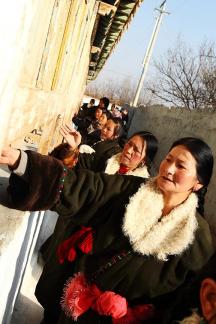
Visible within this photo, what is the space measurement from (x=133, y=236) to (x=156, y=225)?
138 millimetres

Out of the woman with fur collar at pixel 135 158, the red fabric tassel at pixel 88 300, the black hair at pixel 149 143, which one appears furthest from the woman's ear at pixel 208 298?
the black hair at pixel 149 143

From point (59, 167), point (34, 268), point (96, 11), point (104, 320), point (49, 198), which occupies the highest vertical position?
point (96, 11)

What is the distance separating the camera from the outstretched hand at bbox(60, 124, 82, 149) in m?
2.84

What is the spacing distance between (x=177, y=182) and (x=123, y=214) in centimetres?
33

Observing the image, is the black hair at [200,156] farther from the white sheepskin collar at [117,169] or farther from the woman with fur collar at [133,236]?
the white sheepskin collar at [117,169]

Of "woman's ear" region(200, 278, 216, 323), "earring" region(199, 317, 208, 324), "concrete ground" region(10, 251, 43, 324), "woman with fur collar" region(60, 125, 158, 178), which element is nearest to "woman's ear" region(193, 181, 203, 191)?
"woman's ear" region(200, 278, 216, 323)

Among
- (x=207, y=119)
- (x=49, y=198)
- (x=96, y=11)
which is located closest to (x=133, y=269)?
(x=49, y=198)

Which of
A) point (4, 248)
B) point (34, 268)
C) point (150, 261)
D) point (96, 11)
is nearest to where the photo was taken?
point (4, 248)

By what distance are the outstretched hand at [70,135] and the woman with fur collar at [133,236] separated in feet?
2.82

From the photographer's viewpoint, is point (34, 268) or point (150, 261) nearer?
point (150, 261)

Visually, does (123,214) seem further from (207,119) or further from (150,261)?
(207,119)

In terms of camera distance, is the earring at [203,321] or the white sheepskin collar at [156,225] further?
the white sheepskin collar at [156,225]

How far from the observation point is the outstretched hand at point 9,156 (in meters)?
1.54

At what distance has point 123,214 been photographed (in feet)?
6.58
